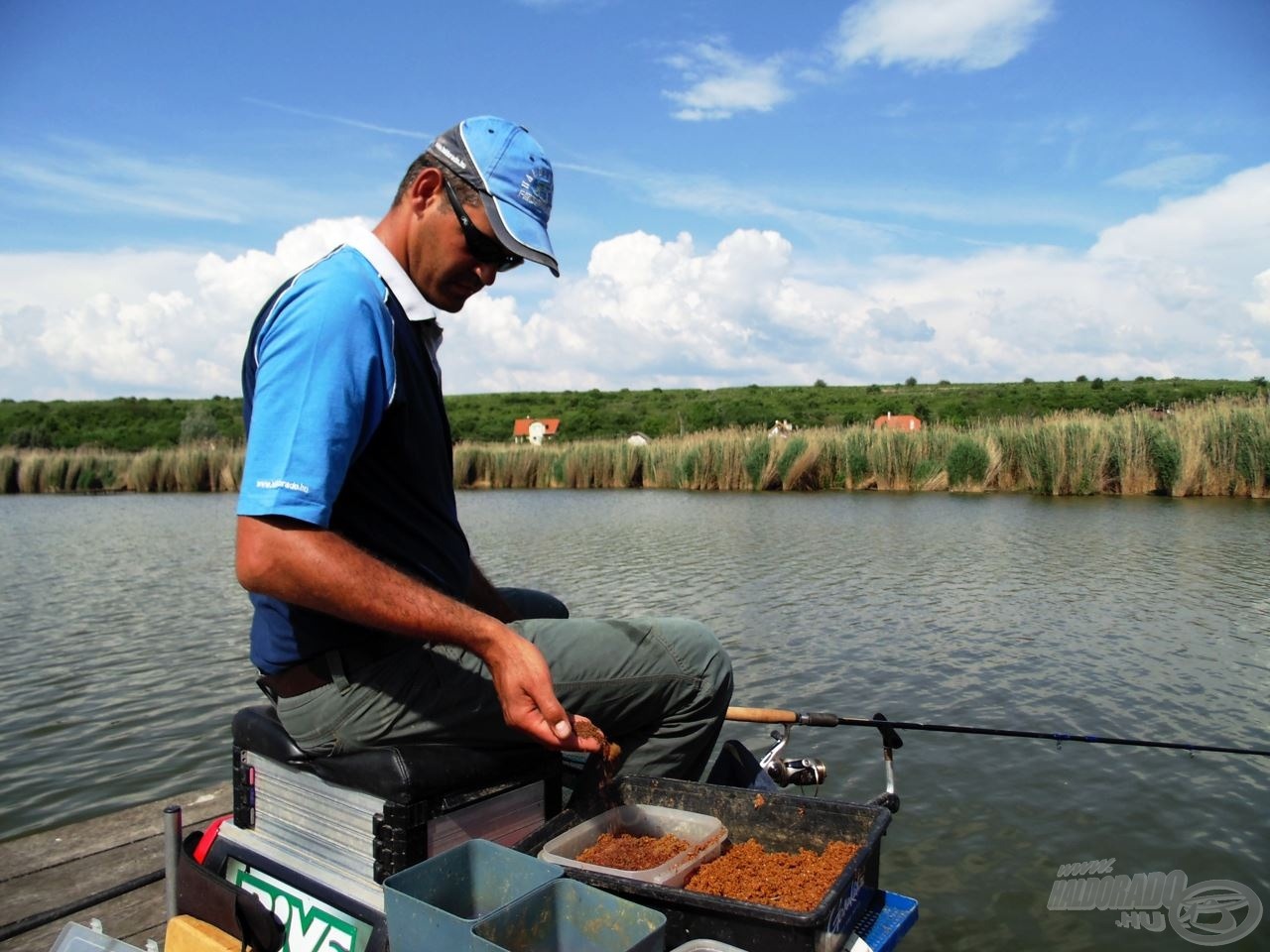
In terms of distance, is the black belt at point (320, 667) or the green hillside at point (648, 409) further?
the green hillside at point (648, 409)

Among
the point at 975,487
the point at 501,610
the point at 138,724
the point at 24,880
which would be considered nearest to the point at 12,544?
the point at 138,724

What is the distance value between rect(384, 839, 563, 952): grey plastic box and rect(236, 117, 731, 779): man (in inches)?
10.2

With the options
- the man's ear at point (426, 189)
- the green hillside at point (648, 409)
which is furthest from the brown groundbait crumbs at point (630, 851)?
the green hillside at point (648, 409)

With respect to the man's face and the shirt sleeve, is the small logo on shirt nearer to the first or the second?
the shirt sleeve

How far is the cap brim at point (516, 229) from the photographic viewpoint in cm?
222

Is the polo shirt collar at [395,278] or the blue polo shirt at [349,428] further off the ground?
the polo shirt collar at [395,278]

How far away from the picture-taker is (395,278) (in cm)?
225

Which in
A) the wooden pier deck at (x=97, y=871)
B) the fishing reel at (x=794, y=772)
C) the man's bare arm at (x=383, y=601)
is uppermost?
the man's bare arm at (x=383, y=601)

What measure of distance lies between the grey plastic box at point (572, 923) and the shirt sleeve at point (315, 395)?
818 millimetres

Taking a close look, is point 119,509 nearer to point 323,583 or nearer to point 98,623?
point 98,623

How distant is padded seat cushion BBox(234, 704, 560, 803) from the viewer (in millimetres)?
2074

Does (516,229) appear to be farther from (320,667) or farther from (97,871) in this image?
(97,871)

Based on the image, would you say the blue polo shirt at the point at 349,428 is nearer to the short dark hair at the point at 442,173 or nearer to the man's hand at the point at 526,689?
the short dark hair at the point at 442,173

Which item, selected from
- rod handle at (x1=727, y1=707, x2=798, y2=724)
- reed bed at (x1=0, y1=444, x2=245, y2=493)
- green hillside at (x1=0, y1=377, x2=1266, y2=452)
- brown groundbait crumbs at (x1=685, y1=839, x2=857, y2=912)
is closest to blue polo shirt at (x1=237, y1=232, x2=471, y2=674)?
brown groundbait crumbs at (x1=685, y1=839, x2=857, y2=912)
